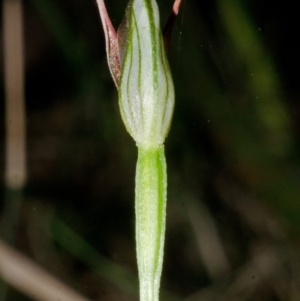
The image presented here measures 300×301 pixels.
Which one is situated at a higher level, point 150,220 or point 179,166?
point 150,220

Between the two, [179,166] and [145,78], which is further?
[179,166]

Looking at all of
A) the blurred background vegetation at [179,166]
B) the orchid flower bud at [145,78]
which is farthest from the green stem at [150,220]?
the blurred background vegetation at [179,166]

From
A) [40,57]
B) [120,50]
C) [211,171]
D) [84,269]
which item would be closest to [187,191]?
[211,171]

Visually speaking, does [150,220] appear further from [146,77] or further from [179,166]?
[179,166]

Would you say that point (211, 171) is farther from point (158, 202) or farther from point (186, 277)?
point (158, 202)

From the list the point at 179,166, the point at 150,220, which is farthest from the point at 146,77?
the point at 179,166

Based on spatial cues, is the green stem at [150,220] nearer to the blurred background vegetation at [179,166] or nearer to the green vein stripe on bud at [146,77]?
the green vein stripe on bud at [146,77]
